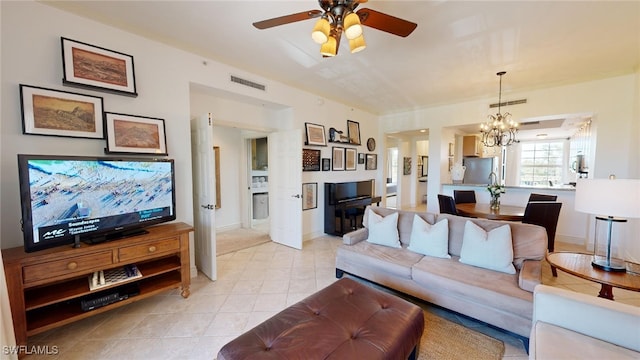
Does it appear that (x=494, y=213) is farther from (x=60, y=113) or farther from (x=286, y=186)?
(x=60, y=113)

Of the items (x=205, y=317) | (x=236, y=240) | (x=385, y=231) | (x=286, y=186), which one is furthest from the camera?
(x=236, y=240)

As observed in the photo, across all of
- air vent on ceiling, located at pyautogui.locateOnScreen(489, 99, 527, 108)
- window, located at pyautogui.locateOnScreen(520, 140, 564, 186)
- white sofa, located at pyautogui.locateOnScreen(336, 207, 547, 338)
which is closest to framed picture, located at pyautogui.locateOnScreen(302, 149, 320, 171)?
white sofa, located at pyautogui.locateOnScreen(336, 207, 547, 338)

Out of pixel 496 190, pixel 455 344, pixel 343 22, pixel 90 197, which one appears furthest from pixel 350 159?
pixel 90 197

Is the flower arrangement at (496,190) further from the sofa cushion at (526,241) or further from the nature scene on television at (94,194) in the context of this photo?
the nature scene on television at (94,194)

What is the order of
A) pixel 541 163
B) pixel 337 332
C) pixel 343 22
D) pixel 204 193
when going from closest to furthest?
pixel 337 332 → pixel 343 22 → pixel 204 193 → pixel 541 163

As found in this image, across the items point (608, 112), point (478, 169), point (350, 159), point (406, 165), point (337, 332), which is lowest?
point (337, 332)

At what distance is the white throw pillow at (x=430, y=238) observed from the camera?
2.55 m

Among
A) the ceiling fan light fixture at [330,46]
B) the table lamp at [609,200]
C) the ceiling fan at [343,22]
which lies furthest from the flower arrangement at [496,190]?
the ceiling fan light fixture at [330,46]

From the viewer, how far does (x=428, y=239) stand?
261cm

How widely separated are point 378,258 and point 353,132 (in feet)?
11.6

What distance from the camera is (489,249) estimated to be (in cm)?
225

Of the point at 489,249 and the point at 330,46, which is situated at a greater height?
the point at 330,46

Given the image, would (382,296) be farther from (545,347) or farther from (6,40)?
(6,40)

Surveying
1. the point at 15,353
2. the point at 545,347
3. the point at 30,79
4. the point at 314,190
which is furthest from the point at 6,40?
the point at 545,347
